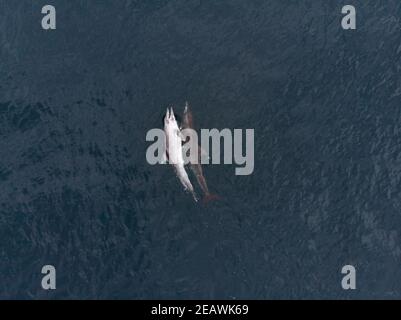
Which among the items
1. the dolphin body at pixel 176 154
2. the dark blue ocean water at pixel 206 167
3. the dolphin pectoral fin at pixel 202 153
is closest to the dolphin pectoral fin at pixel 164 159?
the dolphin body at pixel 176 154

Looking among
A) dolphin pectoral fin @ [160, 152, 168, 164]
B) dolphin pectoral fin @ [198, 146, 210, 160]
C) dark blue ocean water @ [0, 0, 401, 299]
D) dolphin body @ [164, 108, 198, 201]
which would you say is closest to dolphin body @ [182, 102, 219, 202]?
dolphin pectoral fin @ [198, 146, 210, 160]

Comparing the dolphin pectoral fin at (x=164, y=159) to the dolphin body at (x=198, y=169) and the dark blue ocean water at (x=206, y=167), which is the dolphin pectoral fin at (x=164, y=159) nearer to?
the dark blue ocean water at (x=206, y=167)

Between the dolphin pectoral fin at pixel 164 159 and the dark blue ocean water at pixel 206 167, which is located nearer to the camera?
the dark blue ocean water at pixel 206 167

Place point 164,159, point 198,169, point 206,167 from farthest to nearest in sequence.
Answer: point 206,167, point 164,159, point 198,169

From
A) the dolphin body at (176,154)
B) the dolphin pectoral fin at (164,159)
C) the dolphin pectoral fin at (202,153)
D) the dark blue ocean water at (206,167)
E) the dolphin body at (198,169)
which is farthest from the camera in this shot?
the dolphin pectoral fin at (202,153)

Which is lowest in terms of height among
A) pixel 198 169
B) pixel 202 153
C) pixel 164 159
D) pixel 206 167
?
pixel 198 169

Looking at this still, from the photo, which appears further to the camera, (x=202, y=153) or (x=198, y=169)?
(x=202, y=153)

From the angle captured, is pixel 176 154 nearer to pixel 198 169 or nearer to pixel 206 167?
pixel 198 169

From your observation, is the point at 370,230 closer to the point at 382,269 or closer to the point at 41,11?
the point at 382,269

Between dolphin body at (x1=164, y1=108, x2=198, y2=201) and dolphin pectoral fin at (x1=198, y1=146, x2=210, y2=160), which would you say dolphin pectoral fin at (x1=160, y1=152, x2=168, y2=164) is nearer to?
dolphin body at (x1=164, y1=108, x2=198, y2=201)

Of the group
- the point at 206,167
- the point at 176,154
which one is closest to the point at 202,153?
the point at 206,167
